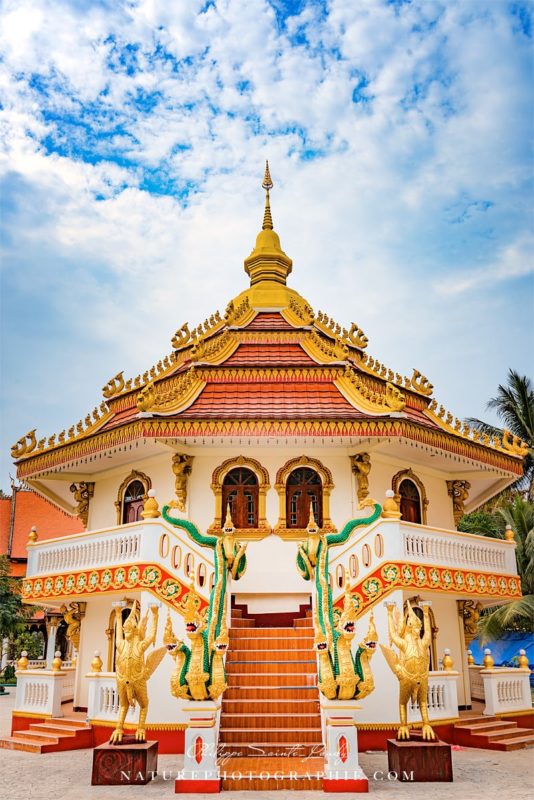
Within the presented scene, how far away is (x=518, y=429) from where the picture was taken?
27.0 m

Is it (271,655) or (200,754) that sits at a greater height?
Answer: (271,655)

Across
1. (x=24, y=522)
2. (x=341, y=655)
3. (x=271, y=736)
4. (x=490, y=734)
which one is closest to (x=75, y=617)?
(x=271, y=736)

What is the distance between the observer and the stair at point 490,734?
968 cm

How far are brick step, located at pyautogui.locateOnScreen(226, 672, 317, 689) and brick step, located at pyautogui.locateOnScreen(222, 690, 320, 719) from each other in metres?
0.32

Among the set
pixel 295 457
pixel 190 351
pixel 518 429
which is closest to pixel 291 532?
pixel 295 457

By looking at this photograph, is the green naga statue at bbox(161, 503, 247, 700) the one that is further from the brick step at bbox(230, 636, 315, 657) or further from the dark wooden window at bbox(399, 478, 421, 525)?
the dark wooden window at bbox(399, 478, 421, 525)

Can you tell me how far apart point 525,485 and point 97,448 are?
65.3 ft

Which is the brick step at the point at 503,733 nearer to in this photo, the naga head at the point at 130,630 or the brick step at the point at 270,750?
the brick step at the point at 270,750

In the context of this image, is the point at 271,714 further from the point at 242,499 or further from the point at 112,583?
the point at 242,499

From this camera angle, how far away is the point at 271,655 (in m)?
9.13

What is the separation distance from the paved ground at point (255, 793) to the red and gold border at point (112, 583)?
197 centimetres

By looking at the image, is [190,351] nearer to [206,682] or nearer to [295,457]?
[295,457]

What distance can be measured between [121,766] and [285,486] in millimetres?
5603

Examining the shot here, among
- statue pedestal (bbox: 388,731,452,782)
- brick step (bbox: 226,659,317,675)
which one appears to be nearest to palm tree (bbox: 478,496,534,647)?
brick step (bbox: 226,659,317,675)
